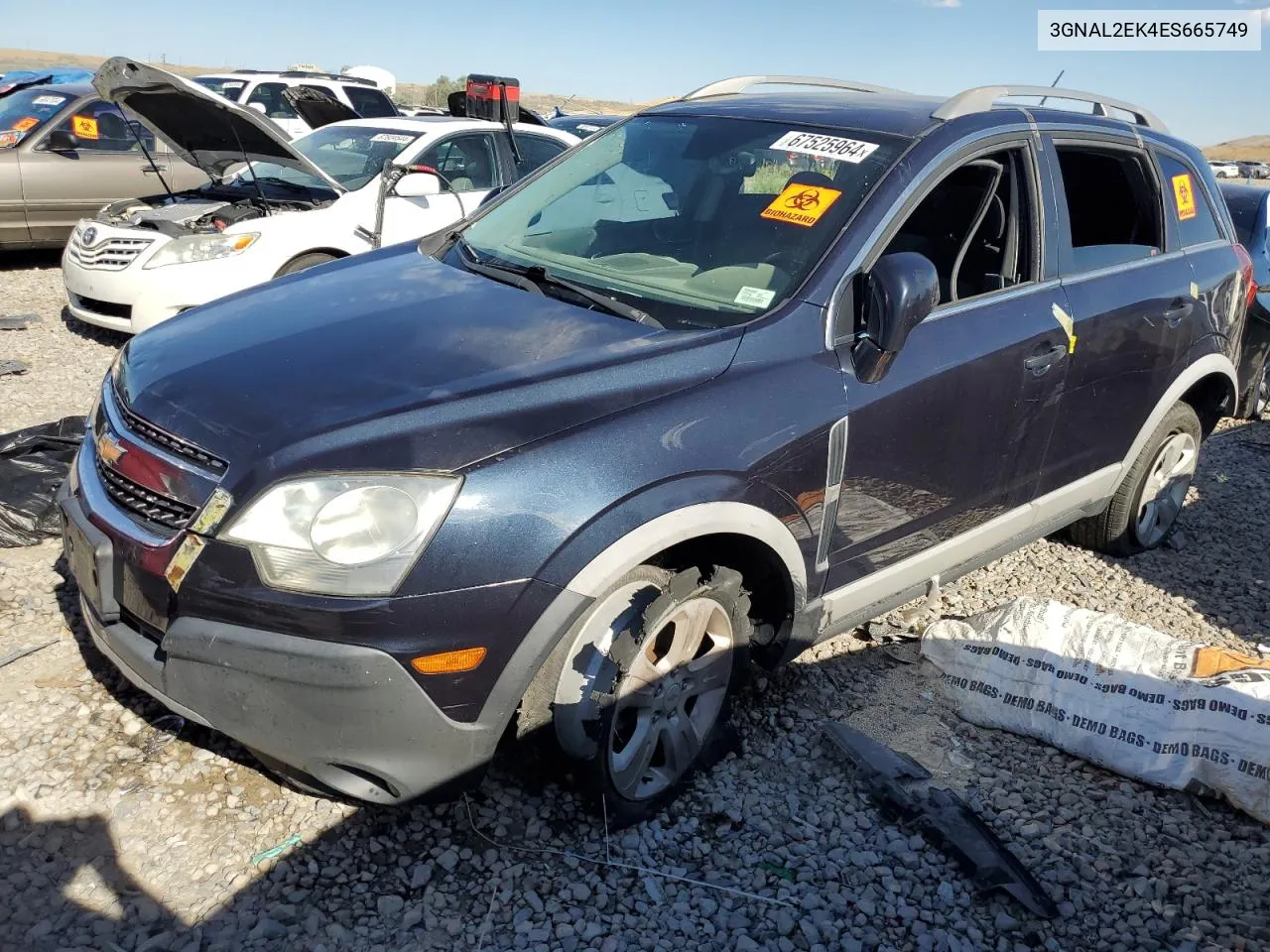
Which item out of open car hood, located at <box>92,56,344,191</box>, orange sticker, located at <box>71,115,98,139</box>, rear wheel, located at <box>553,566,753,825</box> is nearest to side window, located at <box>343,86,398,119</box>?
orange sticker, located at <box>71,115,98,139</box>

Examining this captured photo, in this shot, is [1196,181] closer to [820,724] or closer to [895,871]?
[820,724]

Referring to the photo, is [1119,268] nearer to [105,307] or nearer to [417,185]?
[417,185]

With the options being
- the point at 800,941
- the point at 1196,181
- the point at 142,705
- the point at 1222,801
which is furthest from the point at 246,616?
the point at 1196,181

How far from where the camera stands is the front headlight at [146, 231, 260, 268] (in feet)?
21.3

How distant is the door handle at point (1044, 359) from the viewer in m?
3.48

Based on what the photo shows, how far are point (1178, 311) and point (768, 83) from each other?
194 cm

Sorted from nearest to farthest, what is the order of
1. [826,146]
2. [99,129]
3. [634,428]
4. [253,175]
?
[634,428] → [826,146] → [253,175] → [99,129]

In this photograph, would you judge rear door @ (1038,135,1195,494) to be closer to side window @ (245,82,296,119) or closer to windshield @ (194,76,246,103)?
side window @ (245,82,296,119)

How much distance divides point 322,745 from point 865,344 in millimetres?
1811

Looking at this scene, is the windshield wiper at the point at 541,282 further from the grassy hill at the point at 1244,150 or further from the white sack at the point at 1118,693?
the grassy hill at the point at 1244,150

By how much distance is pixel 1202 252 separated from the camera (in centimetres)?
443

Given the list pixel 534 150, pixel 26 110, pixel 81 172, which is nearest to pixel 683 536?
pixel 534 150

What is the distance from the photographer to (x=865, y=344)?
294cm

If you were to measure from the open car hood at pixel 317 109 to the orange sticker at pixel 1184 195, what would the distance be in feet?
23.4
